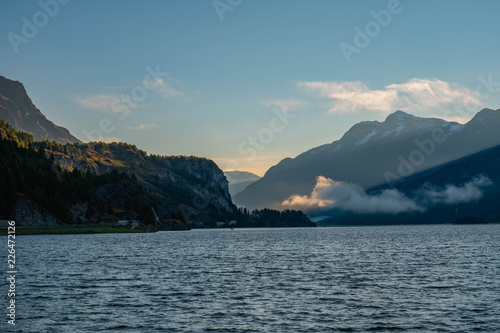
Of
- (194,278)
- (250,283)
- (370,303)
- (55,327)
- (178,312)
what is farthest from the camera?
(194,278)

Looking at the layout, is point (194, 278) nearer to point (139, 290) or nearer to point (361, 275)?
point (139, 290)

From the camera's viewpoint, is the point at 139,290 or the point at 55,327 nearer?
the point at 55,327

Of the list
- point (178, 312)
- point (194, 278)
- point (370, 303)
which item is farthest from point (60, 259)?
point (370, 303)

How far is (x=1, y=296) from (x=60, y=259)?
4875cm

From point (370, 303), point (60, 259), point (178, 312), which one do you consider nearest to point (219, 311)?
point (178, 312)

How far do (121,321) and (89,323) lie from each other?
2765 millimetres

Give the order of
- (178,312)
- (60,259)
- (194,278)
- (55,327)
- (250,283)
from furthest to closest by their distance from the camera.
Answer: (60,259) → (194,278) → (250,283) → (178,312) → (55,327)

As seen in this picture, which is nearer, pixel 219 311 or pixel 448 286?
pixel 219 311

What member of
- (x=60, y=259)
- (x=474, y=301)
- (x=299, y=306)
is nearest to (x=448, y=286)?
(x=474, y=301)

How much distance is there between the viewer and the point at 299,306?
1996 inches

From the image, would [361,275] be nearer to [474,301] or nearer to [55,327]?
[474,301]

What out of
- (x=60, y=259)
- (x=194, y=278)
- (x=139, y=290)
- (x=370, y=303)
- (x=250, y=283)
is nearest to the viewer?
Answer: (x=370, y=303)

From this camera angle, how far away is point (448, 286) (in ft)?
213

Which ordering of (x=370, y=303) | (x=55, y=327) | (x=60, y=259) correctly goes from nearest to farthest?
1. (x=55, y=327)
2. (x=370, y=303)
3. (x=60, y=259)
